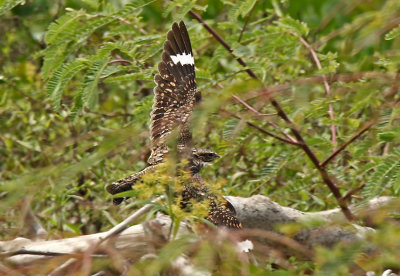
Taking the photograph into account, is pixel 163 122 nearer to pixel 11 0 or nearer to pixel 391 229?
pixel 11 0

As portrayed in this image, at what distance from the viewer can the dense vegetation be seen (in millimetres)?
1198

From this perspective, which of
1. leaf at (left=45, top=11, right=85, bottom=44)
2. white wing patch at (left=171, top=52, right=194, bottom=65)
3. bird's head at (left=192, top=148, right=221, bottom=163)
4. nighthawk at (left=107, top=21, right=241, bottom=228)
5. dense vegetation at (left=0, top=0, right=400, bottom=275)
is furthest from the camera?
bird's head at (left=192, top=148, right=221, bottom=163)

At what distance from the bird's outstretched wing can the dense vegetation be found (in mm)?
63

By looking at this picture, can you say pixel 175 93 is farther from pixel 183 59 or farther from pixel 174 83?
pixel 183 59

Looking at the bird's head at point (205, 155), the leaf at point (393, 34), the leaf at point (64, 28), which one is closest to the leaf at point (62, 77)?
the leaf at point (64, 28)

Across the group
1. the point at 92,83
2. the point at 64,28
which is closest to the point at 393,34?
the point at 92,83

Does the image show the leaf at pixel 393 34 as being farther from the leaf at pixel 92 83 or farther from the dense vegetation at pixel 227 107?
A: the leaf at pixel 92 83

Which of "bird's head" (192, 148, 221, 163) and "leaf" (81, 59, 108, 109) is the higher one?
"leaf" (81, 59, 108, 109)

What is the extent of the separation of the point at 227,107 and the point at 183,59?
0.42 m

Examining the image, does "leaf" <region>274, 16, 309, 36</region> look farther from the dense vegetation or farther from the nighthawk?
the nighthawk

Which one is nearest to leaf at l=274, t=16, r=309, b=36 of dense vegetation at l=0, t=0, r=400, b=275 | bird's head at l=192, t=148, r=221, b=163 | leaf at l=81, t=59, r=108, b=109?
dense vegetation at l=0, t=0, r=400, b=275

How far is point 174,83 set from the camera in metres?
3.16

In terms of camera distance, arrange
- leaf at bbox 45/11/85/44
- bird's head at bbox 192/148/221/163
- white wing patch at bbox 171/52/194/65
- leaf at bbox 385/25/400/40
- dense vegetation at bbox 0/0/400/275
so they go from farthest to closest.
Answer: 1. bird's head at bbox 192/148/221/163
2. white wing patch at bbox 171/52/194/65
3. leaf at bbox 45/11/85/44
4. leaf at bbox 385/25/400/40
5. dense vegetation at bbox 0/0/400/275

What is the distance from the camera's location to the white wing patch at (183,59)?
3.09m
